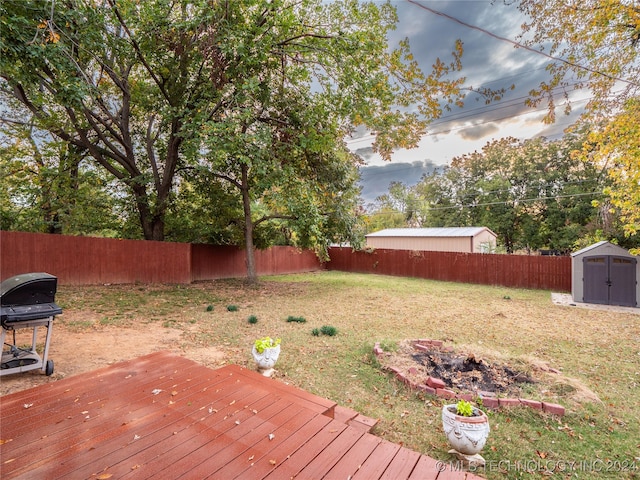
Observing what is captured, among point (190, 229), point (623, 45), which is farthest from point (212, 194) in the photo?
point (623, 45)

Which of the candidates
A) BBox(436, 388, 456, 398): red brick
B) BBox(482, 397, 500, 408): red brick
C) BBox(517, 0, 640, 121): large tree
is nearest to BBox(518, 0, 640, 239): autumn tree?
BBox(517, 0, 640, 121): large tree

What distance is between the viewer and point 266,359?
3.82 m

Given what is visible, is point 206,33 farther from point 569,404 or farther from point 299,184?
point 569,404

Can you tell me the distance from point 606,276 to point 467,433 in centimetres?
956

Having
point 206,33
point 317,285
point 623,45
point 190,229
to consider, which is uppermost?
point 206,33

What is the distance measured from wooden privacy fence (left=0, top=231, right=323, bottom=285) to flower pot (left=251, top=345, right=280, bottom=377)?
7.57m

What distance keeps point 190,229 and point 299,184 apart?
566 centimetres

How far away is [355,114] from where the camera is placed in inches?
312

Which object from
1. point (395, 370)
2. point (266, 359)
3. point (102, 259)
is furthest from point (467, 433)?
point (102, 259)

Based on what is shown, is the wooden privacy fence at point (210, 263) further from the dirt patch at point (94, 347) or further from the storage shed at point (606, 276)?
the dirt patch at point (94, 347)

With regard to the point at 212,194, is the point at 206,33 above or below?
above

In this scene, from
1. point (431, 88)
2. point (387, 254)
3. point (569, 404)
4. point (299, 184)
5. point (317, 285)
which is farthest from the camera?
point (387, 254)

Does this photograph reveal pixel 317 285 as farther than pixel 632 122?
Yes

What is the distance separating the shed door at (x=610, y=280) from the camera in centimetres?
873
